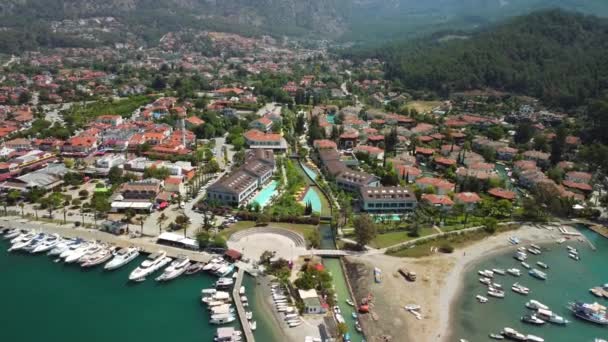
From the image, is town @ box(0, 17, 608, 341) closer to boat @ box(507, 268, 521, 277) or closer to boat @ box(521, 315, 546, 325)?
boat @ box(507, 268, 521, 277)

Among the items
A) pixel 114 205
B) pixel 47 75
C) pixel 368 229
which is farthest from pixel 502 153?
pixel 47 75

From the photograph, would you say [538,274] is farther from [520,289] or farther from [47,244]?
[47,244]

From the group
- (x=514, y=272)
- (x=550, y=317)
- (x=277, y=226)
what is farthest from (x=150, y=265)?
(x=550, y=317)

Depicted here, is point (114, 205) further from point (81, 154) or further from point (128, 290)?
point (81, 154)

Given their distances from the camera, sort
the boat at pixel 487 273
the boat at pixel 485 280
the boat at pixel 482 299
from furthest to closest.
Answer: the boat at pixel 487 273 → the boat at pixel 485 280 → the boat at pixel 482 299

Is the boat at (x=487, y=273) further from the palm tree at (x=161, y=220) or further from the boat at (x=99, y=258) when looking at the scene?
the boat at (x=99, y=258)

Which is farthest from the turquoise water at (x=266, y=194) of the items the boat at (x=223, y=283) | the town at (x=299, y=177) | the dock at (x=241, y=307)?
the boat at (x=223, y=283)

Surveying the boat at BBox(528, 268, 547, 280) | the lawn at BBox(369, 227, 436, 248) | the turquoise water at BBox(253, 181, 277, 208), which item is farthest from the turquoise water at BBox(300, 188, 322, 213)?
the boat at BBox(528, 268, 547, 280)
